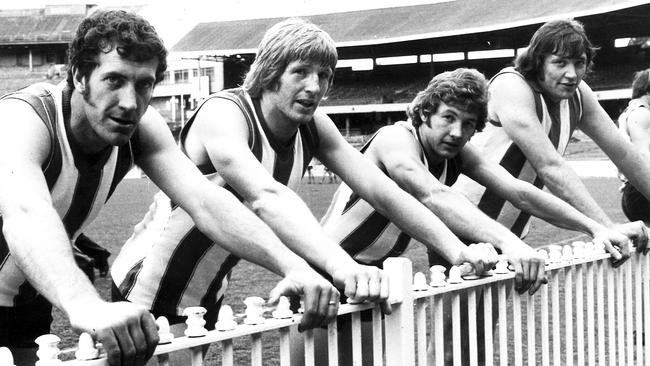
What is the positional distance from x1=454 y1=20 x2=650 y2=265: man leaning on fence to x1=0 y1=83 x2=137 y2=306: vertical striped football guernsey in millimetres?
1806

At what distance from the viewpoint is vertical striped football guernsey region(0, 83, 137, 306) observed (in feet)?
7.52

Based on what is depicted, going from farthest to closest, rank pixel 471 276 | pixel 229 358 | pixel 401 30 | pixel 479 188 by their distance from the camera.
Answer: pixel 401 30 < pixel 479 188 < pixel 471 276 < pixel 229 358

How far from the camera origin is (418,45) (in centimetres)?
4466

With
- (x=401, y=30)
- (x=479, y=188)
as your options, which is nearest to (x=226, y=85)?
(x=401, y=30)

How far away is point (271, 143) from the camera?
9.80 ft

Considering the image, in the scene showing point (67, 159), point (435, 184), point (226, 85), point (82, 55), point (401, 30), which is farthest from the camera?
point (226, 85)

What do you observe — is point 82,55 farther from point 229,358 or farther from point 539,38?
point 539,38

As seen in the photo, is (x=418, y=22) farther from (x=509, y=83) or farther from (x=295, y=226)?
(x=295, y=226)

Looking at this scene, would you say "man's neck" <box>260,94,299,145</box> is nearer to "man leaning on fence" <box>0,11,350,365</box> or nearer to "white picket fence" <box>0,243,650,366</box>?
"man leaning on fence" <box>0,11,350,365</box>

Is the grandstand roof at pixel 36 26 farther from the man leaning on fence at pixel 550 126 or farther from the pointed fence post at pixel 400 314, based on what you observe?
the pointed fence post at pixel 400 314

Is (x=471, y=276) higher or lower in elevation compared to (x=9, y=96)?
lower

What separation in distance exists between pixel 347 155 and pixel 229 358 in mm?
1202

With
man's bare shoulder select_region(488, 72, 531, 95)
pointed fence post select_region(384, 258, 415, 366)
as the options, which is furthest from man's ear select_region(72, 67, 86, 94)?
man's bare shoulder select_region(488, 72, 531, 95)

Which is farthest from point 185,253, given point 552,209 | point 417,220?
point 552,209
